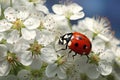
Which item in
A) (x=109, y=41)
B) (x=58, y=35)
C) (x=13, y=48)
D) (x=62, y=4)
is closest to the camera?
(x=13, y=48)

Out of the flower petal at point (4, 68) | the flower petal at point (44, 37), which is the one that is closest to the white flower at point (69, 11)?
the flower petal at point (44, 37)

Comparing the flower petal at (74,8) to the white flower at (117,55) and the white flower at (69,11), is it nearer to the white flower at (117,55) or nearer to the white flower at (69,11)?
the white flower at (69,11)

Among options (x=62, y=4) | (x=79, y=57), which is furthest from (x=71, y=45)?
(x=62, y=4)

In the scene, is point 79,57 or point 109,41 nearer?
point 79,57

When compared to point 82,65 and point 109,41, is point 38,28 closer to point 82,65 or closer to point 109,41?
point 82,65

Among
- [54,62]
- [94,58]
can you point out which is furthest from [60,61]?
[94,58]

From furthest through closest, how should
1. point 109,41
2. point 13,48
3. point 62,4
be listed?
point 62,4 < point 109,41 < point 13,48
